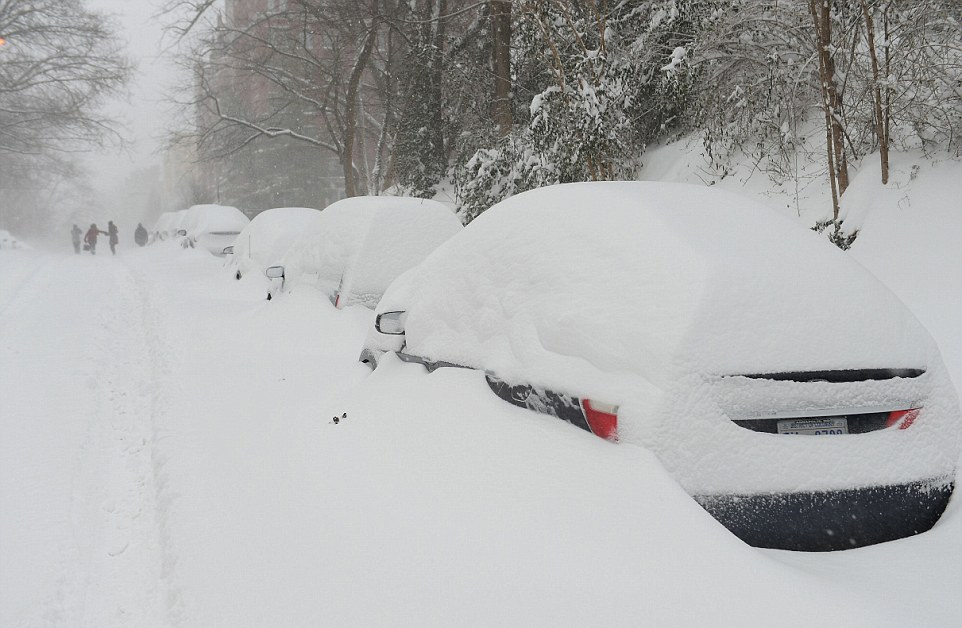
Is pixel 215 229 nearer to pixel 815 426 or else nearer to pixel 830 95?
pixel 830 95

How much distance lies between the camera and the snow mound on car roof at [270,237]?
41.6ft

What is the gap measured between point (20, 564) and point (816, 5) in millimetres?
8878

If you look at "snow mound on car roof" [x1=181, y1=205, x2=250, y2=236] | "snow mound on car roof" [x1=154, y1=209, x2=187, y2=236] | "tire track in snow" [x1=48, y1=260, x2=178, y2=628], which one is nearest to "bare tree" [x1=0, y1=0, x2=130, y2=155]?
"snow mound on car roof" [x1=181, y1=205, x2=250, y2=236]

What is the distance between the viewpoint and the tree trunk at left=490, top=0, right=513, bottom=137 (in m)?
14.6

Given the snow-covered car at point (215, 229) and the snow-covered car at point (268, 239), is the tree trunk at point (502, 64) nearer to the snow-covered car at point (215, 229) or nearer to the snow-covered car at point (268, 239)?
the snow-covered car at point (268, 239)

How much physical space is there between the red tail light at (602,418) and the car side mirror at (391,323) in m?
2.01

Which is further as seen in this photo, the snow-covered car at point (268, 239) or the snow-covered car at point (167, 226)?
the snow-covered car at point (167, 226)

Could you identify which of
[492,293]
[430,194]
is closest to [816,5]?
[492,293]

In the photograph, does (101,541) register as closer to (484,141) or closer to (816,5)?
(816,5)

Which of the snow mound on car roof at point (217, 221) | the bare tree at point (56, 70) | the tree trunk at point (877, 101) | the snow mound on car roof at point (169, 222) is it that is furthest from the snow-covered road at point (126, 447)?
the snow mound on car roof at point (169, 222)

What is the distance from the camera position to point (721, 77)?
9805mm

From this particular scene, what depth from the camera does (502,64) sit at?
14984mm

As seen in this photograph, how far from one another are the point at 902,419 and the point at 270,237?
12.3 meters

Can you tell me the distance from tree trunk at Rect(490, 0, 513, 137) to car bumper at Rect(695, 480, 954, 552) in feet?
42.5
